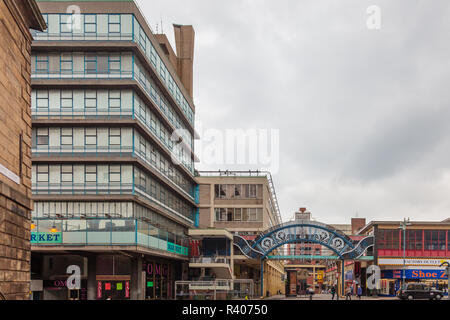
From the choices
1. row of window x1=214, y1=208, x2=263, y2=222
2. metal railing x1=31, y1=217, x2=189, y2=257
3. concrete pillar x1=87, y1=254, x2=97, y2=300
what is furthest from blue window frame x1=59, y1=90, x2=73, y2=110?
row of window x1=214, y1=208, x2=263, y2=222

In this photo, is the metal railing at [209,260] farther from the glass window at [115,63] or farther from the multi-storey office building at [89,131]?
the glass window at [115,63]

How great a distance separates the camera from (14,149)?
73.2 ft

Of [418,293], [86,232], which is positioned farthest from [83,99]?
[418,293]

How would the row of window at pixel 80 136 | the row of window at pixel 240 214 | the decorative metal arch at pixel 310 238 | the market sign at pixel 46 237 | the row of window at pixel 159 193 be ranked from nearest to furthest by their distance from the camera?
1. the market sign at pixel 46 237
2. the row of window at pixel 80 136
3. the row of window at pixel 159 193
4. the decorative metal arch at pixel 310 238
5. the row of window at pixel 240 214

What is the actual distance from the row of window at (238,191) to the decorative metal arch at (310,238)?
655 inches

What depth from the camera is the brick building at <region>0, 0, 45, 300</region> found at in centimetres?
2042

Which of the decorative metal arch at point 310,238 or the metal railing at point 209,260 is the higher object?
the decorative metal arch at point 310,238

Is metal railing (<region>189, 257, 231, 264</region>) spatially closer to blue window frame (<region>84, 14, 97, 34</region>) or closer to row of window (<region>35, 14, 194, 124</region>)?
row of window (<region>35, 14, 194, 124</region>)

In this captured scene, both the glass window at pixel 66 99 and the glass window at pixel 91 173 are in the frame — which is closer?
the glass window at pixel 91 173

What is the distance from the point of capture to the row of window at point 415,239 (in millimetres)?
70562

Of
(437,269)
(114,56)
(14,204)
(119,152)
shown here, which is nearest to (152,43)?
(114,56)

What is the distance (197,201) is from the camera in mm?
82125

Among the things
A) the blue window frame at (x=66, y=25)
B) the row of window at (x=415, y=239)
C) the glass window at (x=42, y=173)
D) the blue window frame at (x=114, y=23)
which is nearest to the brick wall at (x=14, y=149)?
the blue window frame at (x=114, y=23)
